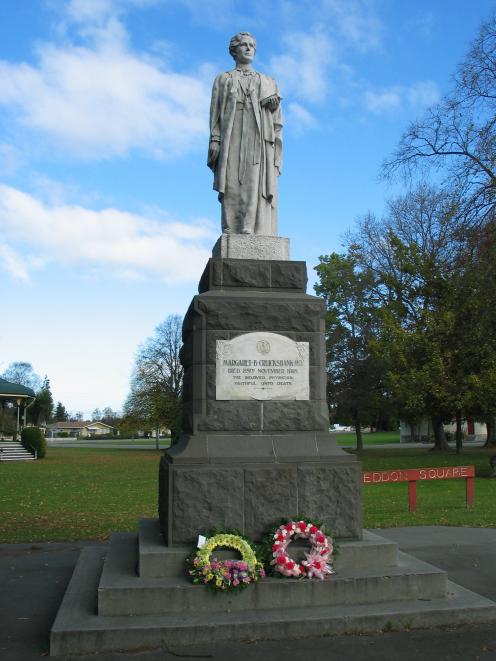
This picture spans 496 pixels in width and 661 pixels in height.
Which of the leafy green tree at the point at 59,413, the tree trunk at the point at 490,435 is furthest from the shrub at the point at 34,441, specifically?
the leafy green tree at the point at 59,413

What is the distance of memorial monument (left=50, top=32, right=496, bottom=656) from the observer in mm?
5039

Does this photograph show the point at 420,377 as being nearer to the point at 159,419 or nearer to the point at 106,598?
the point at 106,598

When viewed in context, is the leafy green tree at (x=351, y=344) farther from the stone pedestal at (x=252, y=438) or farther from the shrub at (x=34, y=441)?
the stone pedestal at (x=252, y=438)

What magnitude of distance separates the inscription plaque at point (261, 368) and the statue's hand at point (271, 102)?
8.57 feet

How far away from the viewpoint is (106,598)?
5.05 m

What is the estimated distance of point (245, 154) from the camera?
7.11 meters

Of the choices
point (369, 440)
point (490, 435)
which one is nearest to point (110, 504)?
point (490, 435)

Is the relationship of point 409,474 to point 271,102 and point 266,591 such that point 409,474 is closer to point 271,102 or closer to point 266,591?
point 266,591

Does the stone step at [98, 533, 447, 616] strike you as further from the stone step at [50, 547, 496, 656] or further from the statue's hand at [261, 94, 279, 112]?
the statue's hand at [261, 94, 279, 112]

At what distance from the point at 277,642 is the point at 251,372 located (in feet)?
7.87

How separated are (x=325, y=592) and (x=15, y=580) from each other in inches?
135

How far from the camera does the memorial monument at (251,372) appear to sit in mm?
5801

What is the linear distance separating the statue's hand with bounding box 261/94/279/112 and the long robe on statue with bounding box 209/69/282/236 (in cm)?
3

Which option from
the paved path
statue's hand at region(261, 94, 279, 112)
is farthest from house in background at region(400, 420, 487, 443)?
statue's hand at region(261, 94, 279, 112)
